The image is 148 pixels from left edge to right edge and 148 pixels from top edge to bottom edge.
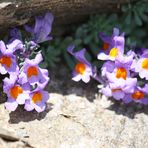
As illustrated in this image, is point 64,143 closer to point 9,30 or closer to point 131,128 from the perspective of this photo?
point 131,128

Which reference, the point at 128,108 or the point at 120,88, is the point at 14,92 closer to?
the point at 120,88

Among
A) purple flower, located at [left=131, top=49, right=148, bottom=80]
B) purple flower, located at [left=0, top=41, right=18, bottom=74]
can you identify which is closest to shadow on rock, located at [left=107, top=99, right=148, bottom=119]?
purple flower, located at [left=131, top=49, right=148, bottom=80]

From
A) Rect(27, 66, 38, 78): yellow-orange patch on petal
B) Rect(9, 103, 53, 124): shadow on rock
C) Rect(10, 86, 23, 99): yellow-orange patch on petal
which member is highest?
Rect(27, 66, 38, 78): yellow-orange patch on petal

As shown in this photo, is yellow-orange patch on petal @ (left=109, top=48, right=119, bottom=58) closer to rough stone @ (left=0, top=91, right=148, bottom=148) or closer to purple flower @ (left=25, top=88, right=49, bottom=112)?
rough stone @ (left=0, top=91, right=148, bottom=148)

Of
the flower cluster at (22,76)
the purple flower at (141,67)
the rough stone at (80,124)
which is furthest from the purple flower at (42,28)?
the purple flower at (141,67)

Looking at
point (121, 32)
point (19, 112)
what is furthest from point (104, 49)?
point (19, 112)
